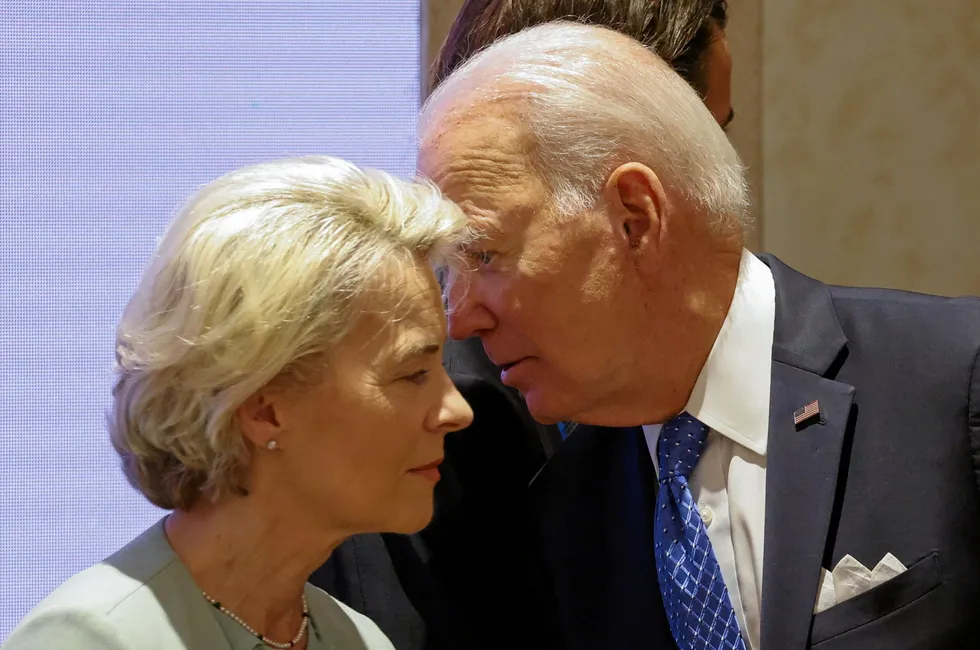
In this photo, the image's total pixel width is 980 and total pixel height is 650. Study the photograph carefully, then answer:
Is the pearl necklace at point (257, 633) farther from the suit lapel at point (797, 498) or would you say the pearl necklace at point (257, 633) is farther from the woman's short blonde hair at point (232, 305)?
the suit lapel at point (797, 498)

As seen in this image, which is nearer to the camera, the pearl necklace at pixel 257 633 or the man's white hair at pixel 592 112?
the pearl necklace at pixel 257 633

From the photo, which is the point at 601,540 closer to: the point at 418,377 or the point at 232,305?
the point at 418,377

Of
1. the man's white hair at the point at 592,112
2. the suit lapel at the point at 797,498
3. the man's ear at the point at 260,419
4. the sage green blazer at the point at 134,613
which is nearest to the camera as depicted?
the sage green blazer at the point at 134,613

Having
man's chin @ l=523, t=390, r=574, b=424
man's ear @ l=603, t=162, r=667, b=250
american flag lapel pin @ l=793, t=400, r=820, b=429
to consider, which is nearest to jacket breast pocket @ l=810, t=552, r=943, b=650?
american flag lapel pin @ l=793, t=400, r=820, b=429

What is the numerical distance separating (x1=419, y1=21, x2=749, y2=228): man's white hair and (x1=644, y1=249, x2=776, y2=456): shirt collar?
0.40 ft

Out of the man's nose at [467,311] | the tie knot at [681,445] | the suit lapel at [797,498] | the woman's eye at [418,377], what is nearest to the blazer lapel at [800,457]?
the suit lapel at [797,498]

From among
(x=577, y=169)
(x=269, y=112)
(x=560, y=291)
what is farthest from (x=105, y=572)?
(x=269, y=112)

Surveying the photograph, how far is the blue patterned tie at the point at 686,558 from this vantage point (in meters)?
1.62

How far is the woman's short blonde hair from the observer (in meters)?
1.27

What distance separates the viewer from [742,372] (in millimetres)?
1722

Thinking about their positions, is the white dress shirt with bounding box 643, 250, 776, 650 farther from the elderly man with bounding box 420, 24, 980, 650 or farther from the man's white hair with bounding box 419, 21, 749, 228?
the man's white hair with bounding box 419, 21, 749, 228

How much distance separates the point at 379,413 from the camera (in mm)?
1354

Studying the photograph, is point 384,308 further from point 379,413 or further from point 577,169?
point 577,169

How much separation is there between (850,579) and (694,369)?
0.37 m
